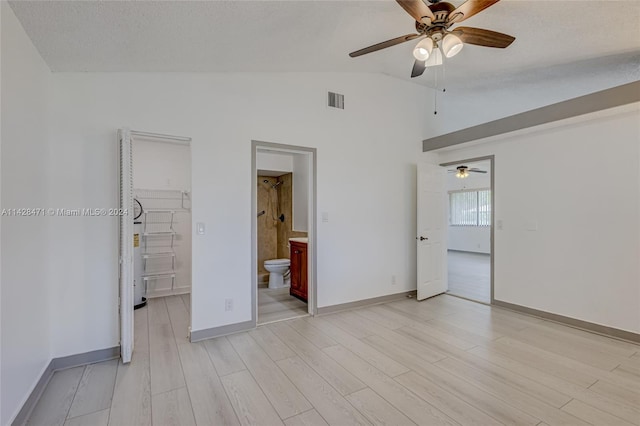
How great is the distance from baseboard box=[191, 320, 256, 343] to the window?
8398 millimetres

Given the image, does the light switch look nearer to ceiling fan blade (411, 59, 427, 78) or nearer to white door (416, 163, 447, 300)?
ceiling fan blade (411, 59, 427, 78)

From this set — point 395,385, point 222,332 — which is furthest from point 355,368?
point 222,332

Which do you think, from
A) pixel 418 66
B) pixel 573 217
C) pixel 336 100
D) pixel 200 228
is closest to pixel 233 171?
pixel 200 228

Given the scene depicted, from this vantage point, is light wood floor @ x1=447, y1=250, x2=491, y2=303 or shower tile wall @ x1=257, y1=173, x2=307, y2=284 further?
shower tile wall @ x1=257, y1=173, x2=307, y2=284

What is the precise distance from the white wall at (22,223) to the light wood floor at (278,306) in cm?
200

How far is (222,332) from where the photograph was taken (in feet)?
10.4

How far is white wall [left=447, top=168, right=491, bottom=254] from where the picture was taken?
9.20m

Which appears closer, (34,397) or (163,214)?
(34,397)

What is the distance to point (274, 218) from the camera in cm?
593

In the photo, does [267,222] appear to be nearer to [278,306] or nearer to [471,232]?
[278,306]

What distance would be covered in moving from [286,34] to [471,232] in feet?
29.4

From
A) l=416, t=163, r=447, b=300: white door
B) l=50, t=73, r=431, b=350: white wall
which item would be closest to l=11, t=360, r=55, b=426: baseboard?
l=50, t=73, r=431, b=350: white wall

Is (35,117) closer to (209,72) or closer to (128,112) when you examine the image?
(128,112)

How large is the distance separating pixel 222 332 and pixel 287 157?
10.5ft
